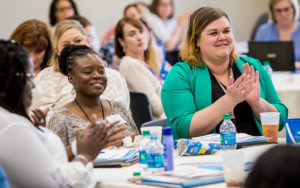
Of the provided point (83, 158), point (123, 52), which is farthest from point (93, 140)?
point (123, 52)

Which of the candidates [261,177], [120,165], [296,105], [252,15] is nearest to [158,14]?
[252,15]

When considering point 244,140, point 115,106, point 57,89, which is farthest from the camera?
point 57,89

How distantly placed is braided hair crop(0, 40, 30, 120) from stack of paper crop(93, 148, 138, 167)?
515 millimetres

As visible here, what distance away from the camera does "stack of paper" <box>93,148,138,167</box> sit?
2258 millimetres

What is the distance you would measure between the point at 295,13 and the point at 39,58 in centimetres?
369

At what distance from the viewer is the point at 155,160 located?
2107 mm

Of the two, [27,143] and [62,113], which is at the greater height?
[27,143]

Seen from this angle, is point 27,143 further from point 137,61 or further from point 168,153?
point 137,61

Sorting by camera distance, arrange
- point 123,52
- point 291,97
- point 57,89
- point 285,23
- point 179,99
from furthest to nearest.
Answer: point 285,23 → point 123,52 → point 291,97 → point 57,89 → point 179,99

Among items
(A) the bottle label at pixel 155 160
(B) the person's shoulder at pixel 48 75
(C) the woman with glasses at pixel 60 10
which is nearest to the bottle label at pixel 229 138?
(A) the bottle label at pixel 155 160

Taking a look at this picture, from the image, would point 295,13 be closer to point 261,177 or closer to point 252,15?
point 252,15

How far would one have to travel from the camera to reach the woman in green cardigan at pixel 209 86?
3.00 metres

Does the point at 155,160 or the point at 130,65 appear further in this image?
the point at 130,65

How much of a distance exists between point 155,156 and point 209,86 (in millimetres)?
1144
